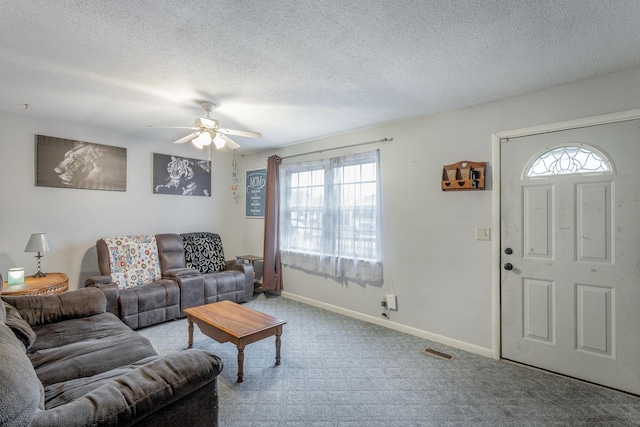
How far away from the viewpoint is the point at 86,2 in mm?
1568

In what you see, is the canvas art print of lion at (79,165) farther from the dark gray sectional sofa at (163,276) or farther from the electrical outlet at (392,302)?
the electrical outlet at (392,302)

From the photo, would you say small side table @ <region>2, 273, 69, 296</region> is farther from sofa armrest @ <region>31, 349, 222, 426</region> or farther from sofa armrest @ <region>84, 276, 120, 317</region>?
sofa armrest @ <region>31, 349, 222, 426</region>

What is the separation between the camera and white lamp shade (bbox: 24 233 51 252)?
307 centimetres

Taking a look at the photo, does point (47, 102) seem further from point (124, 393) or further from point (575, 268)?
point (575, 268)

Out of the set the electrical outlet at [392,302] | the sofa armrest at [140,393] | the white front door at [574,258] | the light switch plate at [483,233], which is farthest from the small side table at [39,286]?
the white front door at [574,258]

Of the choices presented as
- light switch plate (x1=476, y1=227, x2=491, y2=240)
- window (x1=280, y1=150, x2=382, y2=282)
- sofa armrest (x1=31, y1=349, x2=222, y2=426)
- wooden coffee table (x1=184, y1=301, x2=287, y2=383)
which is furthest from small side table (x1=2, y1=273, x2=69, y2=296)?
light switch plate (x1=476, y1=227, x2=491, y2=240)

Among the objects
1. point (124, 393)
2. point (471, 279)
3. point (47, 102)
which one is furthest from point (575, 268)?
point (47, 102)

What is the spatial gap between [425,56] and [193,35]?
149 centimetres

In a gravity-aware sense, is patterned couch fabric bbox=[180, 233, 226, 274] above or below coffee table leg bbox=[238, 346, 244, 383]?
above

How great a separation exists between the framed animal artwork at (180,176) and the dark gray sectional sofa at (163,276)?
2.29 ft

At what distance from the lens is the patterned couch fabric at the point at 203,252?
4.38 metres

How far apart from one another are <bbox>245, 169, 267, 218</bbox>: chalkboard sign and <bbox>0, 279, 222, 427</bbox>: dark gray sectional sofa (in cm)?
294

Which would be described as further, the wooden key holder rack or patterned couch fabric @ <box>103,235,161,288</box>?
patterned couch fabric @ <box>103,235,161,288</box>

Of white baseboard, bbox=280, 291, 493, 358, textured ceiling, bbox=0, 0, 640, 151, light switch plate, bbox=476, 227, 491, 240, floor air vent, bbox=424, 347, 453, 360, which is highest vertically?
textured ceiling, bbox=0, 0, 640, 151
